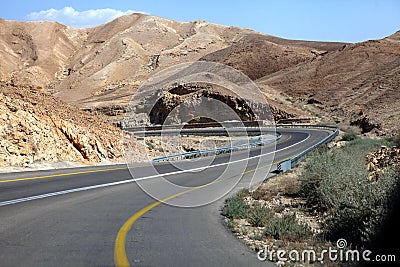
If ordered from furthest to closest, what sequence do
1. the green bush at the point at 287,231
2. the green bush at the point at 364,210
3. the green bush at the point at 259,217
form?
the green bush at the point at 259,217 < the green bush at the point at 287,231 < the green bush at the point at 364,210

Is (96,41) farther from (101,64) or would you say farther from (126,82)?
(126,82)

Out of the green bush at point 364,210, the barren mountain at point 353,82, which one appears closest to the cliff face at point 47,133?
the green bush at point 364,210

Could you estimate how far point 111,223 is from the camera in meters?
9.21

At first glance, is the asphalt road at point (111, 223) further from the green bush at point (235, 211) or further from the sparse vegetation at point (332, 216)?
the sparse vegetation at point (332, 216)

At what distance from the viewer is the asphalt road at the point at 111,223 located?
6652 mm

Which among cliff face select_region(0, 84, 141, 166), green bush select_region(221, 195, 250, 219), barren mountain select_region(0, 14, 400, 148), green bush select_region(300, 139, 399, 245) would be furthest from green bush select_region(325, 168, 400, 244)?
barren mountain select_region(0, 14, 400, 148)

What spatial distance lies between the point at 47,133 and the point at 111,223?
16.0 meters

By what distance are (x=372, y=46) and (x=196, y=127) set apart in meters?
53.6

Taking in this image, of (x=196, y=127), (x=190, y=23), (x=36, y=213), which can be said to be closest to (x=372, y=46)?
(x=196, y=127)

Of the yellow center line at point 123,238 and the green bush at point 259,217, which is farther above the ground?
the yellow center line at point 123,238

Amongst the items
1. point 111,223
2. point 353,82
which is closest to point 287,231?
point 111,223

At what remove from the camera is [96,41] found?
15862cm

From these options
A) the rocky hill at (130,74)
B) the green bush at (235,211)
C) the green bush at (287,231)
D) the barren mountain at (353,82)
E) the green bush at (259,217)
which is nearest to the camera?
the green bush at (287,231)

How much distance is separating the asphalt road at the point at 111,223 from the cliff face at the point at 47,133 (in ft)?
14.9
